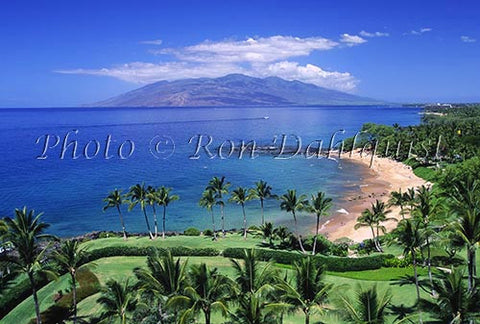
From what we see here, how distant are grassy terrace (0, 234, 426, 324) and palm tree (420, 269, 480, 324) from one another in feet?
28.3

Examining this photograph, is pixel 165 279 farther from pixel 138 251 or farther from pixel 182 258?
pixel 138 251

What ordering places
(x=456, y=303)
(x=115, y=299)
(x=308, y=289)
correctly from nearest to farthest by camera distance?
(x=456, y=303) < (x=308, y=289) < (x=115, y=299)

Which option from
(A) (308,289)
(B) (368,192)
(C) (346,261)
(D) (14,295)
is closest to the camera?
(A) (308,289)

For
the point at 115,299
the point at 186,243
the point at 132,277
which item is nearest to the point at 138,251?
the point at 186,243

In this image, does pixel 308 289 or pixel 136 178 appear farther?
pixel 136 178

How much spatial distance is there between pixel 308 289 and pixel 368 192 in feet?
250

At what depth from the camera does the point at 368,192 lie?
322ft

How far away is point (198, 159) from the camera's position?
148500 millimetres

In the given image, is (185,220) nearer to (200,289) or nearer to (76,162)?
(200,289)

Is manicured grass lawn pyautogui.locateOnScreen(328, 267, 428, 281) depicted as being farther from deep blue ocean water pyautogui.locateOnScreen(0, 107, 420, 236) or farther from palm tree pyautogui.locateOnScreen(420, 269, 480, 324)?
deep blue ocean water pyautogui.locateOnScreen(0, 107, 420, 236)

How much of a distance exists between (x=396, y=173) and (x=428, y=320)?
89645mm

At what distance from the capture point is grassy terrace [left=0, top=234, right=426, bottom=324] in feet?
122

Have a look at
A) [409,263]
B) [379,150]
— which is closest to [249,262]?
[409,263]

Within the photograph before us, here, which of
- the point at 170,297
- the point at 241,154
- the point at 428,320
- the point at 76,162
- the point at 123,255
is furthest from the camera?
the point at 241,154
